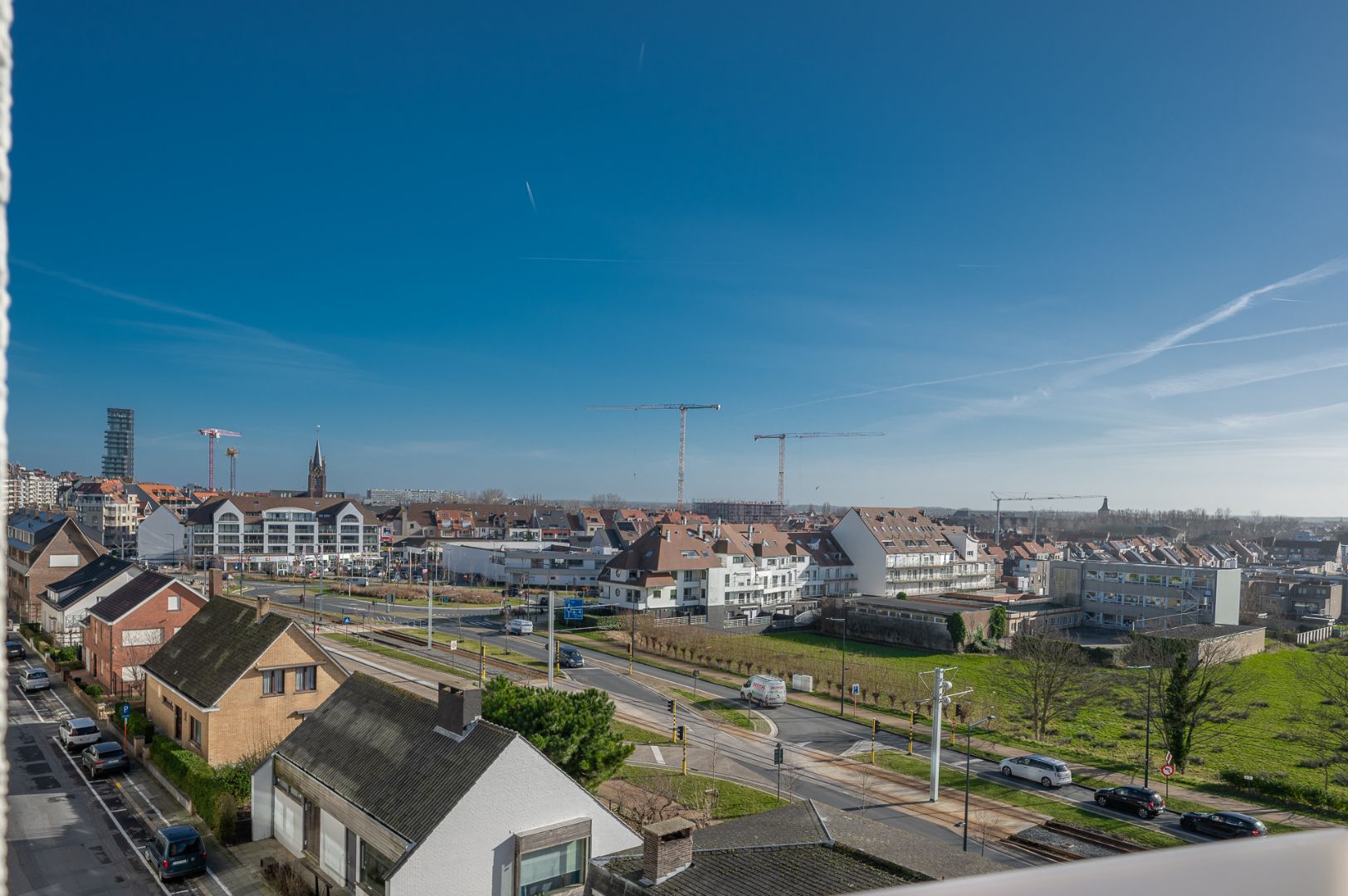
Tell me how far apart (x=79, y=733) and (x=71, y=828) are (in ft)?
11.6

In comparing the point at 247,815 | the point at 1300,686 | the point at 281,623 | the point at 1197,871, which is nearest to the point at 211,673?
the point at 281,623

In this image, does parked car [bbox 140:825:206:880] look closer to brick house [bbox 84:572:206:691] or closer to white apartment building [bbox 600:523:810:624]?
brick house [bbox 84:572:206:691]

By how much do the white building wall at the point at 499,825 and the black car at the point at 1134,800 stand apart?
8183 millimetres

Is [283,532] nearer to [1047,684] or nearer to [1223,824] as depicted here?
[1047,684]

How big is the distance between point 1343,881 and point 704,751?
13234 mm

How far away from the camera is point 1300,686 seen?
22188 millimetres

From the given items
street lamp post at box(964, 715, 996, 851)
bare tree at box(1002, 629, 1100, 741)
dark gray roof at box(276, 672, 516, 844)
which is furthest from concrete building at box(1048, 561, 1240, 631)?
dark gray roof at box(276, 672, 516, 844)

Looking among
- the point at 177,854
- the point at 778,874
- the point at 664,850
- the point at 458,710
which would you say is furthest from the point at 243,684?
the point at 778,874

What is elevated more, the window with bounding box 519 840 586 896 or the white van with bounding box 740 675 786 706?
the window with bounding box 519 840 586 896

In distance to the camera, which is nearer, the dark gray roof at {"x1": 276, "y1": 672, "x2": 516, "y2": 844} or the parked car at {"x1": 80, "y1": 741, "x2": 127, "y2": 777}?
the dark gray roof at {"x1": 276, "y1": 672, "x2": 516, "y2": 844}

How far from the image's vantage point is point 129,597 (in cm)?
1759

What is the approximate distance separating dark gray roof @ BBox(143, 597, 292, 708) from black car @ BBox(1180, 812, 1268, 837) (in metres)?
13.9

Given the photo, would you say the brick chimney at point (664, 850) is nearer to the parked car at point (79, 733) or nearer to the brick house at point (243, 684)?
the brick house at point (243, 684)

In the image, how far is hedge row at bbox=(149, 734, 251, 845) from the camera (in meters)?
10.3
